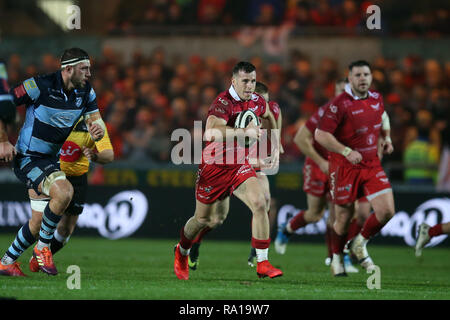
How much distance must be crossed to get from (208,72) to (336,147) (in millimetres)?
9411

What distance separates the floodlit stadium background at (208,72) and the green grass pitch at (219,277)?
1017 millimetres

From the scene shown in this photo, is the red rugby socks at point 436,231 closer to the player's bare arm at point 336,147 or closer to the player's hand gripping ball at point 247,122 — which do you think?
the player's bare arm at point 336,147

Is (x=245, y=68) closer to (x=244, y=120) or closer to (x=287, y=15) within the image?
(x=244, y=120)

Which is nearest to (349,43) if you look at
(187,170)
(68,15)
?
(187,170)

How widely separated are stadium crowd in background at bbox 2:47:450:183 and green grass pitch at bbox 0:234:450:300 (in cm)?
255

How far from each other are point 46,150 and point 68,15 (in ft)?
43.3

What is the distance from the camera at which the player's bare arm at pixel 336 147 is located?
9.22 meters

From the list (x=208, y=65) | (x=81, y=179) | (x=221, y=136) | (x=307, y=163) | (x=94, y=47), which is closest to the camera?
(x=221, y=136)

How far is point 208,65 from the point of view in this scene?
1905 centimetres

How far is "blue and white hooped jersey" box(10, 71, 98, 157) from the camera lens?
8.09 meters

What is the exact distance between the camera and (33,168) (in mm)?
8094

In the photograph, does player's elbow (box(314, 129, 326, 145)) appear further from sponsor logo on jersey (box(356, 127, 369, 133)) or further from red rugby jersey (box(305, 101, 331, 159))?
red rugby jersey (box(305, 101, 331, 159))

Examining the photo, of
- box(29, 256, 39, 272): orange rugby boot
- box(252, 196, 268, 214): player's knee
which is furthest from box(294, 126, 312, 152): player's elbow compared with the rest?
box(29, 256, 39, 272): orange rugby boot

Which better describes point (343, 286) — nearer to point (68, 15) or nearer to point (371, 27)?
point (371, 27)
